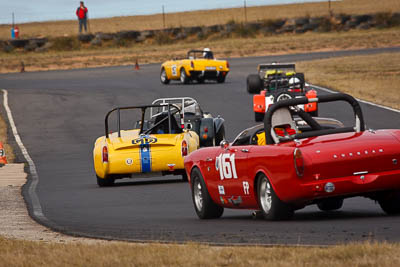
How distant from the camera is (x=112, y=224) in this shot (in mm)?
11430

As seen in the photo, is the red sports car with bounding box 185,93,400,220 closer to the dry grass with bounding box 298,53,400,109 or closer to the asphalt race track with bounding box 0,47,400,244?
the asphalt race track with bounding box 0,47,400,244

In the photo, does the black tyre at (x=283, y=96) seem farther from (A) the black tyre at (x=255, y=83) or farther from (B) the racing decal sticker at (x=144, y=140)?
(B) the racing decal sticker at (x=144, y=140)

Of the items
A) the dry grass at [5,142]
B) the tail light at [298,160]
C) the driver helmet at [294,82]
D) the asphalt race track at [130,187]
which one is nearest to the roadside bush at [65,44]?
the asphalt race track at [130,187]

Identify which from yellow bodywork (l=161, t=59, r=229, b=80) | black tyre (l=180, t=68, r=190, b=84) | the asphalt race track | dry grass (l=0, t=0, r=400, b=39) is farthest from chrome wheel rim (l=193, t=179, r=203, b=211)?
dry grass (l=0, t=0, r=400, b=39)

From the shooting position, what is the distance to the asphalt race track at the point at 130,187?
32.0ft

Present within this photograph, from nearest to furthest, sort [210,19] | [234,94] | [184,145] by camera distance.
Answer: [184,145]
[234,94]
[210,19]

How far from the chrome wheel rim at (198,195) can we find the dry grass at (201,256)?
346 centimetres

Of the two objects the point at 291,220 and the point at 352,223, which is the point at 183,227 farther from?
the point at 352,223

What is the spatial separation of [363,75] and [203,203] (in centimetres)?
3101

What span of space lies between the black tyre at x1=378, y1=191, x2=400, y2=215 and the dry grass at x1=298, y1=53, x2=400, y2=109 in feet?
67.5

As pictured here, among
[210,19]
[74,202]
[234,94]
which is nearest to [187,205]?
[74,202]

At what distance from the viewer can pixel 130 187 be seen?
57.2 ft

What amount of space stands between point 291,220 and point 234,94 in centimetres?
2773

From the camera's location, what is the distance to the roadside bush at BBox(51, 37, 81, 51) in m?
70.4
